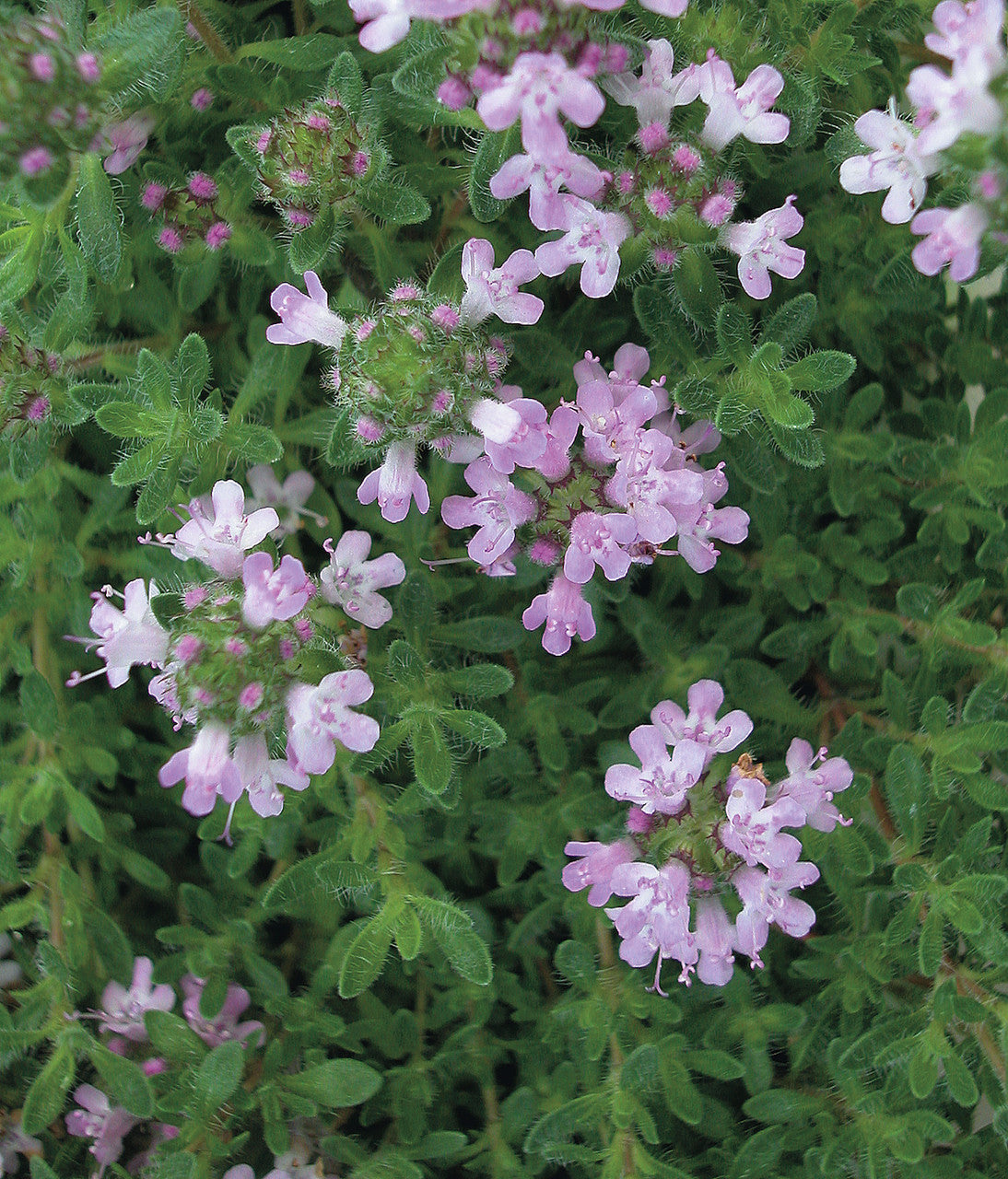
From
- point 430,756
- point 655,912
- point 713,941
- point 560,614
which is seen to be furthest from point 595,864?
point 560,614

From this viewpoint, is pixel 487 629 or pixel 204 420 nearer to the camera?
pixel 204 420

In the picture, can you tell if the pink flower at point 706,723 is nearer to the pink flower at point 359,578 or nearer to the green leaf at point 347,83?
the pink flower at point 359,578

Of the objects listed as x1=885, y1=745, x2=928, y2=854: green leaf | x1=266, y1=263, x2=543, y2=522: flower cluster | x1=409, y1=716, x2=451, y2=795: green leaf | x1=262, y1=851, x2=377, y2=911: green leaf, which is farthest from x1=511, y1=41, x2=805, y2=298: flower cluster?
x1=262, y1=851, x2=377, y2=911: green leaf

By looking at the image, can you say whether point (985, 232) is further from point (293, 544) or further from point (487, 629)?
point (293, 544)

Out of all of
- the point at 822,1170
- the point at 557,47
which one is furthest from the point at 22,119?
the point at 822,1170

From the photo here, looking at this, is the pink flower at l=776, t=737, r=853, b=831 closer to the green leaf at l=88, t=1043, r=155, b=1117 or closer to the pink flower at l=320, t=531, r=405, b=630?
the pink flower at l=320, t=531, r=405, b=630

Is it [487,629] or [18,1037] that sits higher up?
[487,629]

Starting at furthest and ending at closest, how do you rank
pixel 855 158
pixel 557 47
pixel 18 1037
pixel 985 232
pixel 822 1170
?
1. pixel 18 1037
2. pixel 822 1170
3. pixel 855 158
4. pixel 985 232
5. pixel 557 47
